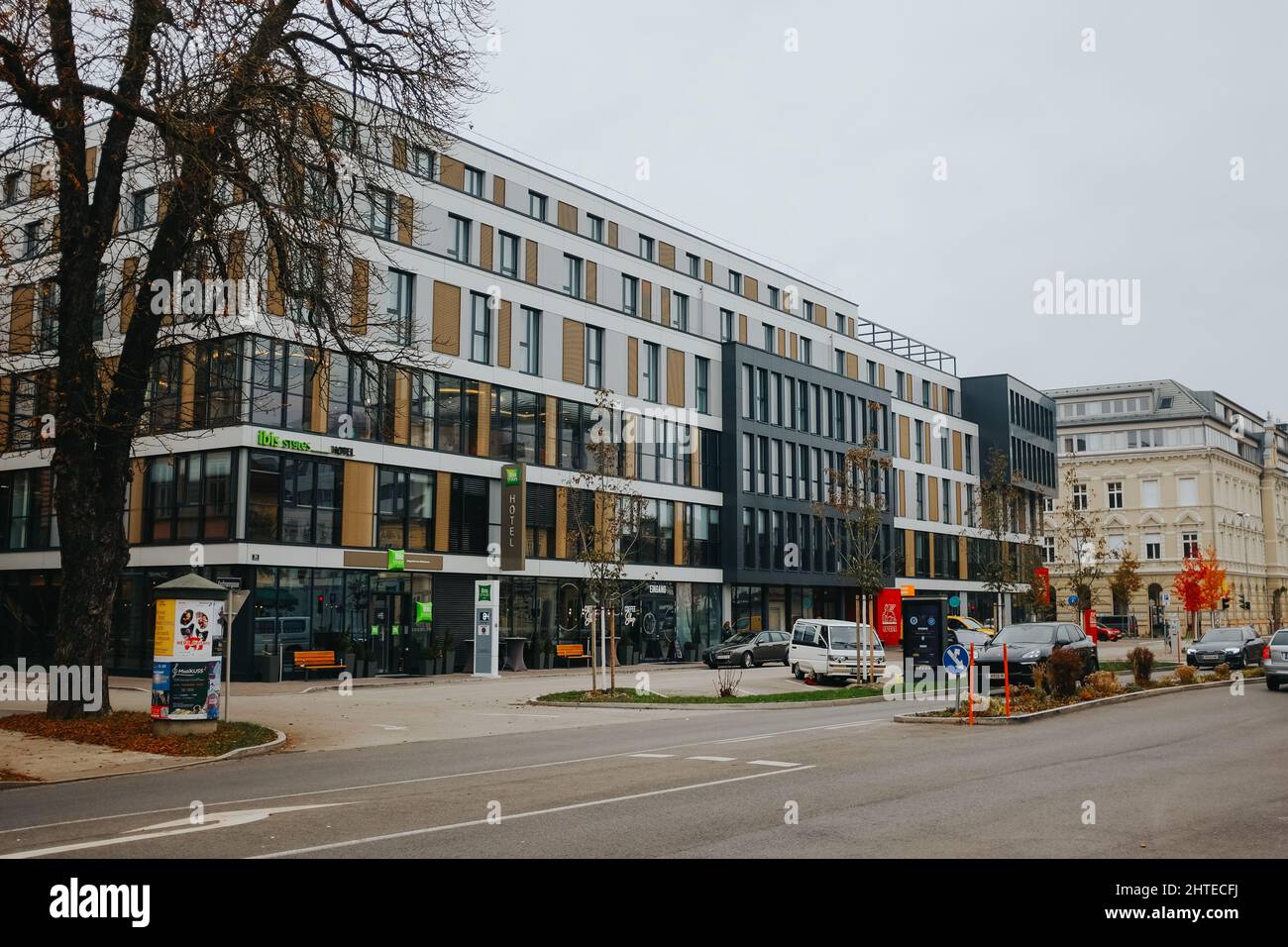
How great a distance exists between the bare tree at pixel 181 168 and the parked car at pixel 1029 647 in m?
16.0

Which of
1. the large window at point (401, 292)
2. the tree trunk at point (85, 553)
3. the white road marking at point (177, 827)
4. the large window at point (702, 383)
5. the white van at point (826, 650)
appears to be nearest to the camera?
the white road marking at point (177, 827)

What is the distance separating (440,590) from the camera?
40000 millimetres

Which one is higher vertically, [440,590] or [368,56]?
[368,56]

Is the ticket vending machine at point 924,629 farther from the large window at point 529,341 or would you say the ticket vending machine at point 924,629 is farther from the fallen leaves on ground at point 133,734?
the large window at point 529,341

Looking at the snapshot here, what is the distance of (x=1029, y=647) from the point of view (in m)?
26.9

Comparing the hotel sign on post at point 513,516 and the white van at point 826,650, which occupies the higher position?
the hotel sign on post at point 513,516

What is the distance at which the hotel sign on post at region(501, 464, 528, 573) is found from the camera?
41.8m

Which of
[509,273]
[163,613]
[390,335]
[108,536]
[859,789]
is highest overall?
[509,273]

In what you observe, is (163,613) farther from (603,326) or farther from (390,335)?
(603,326)

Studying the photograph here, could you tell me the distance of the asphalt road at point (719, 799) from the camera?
8.81 meters

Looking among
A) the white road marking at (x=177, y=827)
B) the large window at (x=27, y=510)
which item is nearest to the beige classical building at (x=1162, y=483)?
the large window at (x=27, y=510)

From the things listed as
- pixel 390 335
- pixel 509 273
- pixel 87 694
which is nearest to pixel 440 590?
pixel 390 335

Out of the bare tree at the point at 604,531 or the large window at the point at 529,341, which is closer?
the bare tree at the point at 604,531
